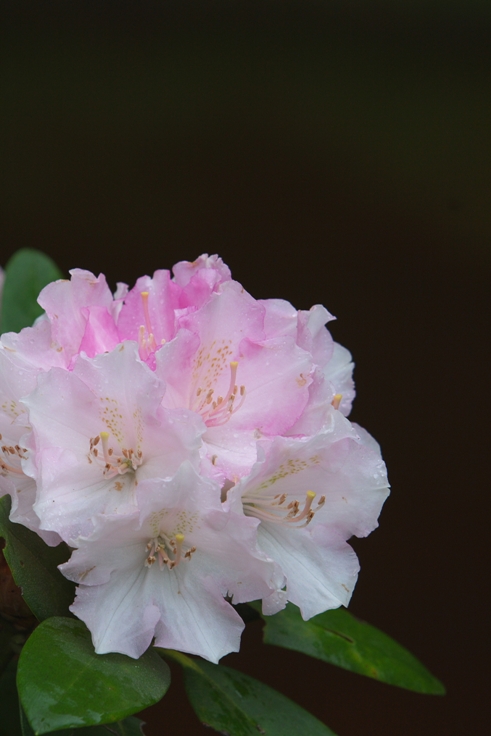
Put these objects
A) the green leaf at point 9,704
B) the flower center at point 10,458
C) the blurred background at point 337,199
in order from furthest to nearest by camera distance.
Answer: the blurred background at point 337,199
the green leaf at point 9,704
the flower center at point 10,458

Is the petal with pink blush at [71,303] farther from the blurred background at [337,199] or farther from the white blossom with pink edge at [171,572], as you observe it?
the blurred background at [337,199]

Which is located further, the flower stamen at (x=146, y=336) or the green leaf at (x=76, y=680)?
the flower stamen at (x=146, y=336)

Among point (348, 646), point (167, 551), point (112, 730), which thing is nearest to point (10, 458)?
point (167, 551)

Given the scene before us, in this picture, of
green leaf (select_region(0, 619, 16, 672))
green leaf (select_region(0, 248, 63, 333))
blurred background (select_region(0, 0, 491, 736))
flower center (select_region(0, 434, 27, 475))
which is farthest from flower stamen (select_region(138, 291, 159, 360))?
blurred background (select_region(0, 0, 491, 736))

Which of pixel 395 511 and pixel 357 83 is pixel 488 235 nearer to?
pixel 357 83

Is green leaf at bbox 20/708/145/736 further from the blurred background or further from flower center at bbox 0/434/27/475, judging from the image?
the blurred background

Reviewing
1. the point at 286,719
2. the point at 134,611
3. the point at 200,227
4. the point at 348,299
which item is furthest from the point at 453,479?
the point at 134,611

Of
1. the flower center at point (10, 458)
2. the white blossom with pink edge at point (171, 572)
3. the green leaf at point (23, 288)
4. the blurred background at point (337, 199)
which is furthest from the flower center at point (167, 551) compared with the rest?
the blurred background at point (337, 199)
